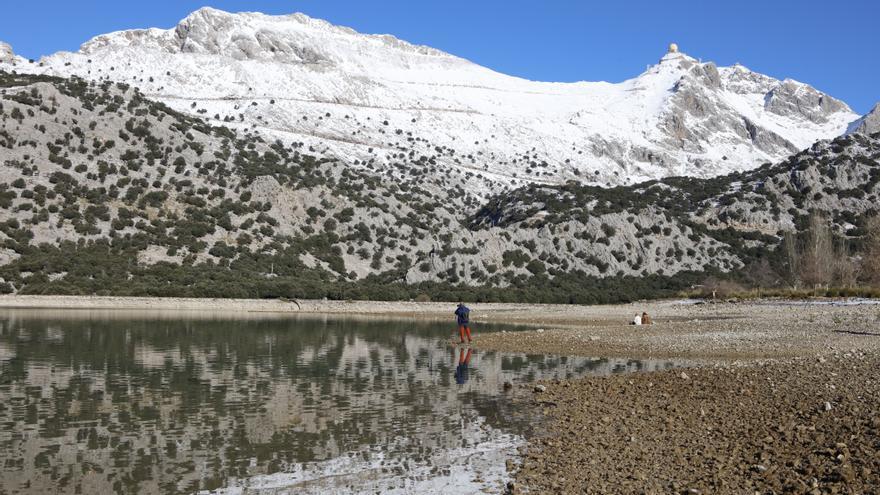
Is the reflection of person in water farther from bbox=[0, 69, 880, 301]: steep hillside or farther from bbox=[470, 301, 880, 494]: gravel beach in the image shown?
bbox=[0, 69, 880, 301]: steep hillside

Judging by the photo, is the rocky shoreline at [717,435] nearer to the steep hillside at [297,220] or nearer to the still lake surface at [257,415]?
the still lake surface at [257,415]

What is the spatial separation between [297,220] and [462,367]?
65372 mm

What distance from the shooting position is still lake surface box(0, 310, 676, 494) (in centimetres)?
1371

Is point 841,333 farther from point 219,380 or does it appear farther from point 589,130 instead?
point 589,130

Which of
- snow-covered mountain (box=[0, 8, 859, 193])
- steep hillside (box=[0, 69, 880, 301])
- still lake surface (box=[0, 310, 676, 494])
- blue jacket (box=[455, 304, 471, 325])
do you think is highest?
snow-covered mountain (box=[0, 8, 859, 193])

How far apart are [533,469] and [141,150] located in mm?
86844

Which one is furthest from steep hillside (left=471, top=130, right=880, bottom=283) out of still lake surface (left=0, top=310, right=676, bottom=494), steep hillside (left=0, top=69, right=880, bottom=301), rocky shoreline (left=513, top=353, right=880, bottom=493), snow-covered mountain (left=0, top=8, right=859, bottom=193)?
rocky shoreline (left=513, top=353, right=880, bottom=493)

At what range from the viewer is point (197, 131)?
104938 mm

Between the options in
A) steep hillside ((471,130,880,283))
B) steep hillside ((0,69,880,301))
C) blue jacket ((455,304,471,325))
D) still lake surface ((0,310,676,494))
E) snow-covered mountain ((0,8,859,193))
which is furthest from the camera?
snow-covered mountain ((0,8,859,193))

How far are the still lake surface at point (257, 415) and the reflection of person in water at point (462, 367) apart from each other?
103mm

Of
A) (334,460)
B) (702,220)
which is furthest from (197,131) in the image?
(334,460)

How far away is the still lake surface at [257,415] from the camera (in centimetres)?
1371

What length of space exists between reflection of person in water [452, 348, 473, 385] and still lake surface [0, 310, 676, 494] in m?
0.10

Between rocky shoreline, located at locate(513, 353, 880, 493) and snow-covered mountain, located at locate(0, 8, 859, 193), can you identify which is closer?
rocky shoreline, located at locate(513, 353, 880, 493)
